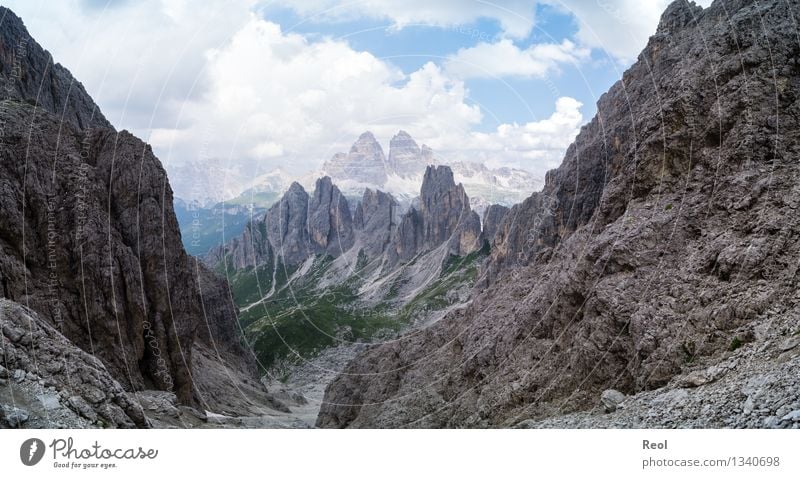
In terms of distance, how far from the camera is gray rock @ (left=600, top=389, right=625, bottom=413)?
2361 cm

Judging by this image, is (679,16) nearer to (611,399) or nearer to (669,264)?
(669,264)

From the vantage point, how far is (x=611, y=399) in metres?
24.1

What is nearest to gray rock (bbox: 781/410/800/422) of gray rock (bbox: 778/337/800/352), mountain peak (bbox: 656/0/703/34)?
gray rock (bbox: 778/337/800/352)

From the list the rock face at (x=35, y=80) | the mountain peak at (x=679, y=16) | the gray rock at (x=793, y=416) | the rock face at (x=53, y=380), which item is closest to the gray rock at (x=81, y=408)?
the rock face at (x=53, y=380)

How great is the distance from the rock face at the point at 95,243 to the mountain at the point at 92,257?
0.32 ft

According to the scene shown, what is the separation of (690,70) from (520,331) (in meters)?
21.6

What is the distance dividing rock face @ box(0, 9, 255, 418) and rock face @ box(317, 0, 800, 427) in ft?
72.2

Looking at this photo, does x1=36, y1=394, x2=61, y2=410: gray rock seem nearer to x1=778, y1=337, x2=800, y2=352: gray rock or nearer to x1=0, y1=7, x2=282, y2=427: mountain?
x1=0, y1=7, x2=282, y2=427: mountain

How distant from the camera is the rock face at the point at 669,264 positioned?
23.3 metres

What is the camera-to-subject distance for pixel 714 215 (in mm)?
27641

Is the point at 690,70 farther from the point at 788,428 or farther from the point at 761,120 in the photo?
the point at 788,428

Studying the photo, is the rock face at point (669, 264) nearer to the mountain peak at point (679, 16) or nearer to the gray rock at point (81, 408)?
the mountain peak at point (679, 16)
